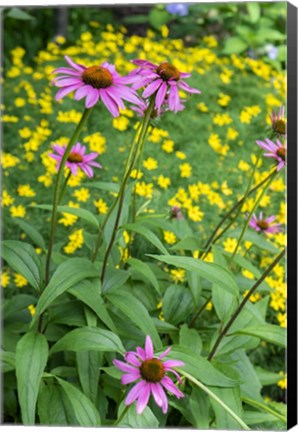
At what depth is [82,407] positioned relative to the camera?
3.20ft

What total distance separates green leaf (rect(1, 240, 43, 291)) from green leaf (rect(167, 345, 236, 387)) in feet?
0.73

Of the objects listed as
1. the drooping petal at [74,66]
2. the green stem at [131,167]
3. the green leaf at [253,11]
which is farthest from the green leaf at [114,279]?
the green leaf at [253,11]

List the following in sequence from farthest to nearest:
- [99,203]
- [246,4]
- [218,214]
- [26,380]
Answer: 1. [246,4]
2. [218,214]
3. [99,203]
4. [26,380]

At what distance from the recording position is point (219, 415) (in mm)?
1033

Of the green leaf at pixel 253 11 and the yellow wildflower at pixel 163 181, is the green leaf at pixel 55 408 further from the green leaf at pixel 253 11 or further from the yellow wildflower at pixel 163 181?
the green leaf at pixel 253 11

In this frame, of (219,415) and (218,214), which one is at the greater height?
(219,415)

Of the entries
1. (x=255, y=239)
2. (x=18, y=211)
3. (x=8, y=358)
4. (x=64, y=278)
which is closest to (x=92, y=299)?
(x=64, y=278)

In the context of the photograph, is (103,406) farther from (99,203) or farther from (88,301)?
(99,203)

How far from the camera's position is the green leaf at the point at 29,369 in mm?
905

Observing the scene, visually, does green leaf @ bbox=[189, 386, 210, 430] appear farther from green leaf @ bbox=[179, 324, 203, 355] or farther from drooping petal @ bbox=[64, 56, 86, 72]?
drooping petal @ bbox=[64, 56, 86, 72]

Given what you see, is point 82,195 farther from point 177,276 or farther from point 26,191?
point 177,276

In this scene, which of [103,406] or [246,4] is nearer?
[103,406]

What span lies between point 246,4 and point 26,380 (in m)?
2.27

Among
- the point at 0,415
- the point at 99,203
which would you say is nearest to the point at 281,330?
the point at 0,415
